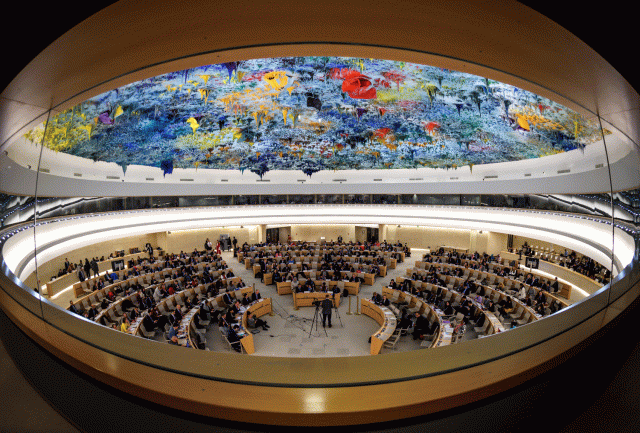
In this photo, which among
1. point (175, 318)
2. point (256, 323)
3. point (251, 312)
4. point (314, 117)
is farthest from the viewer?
point (314, 117)

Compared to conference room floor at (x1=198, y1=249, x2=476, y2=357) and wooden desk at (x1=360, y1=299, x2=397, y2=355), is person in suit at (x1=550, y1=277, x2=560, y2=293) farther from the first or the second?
wooden desk at (x1=360, y1=299, x2=397, y2=355)

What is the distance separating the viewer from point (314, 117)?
12109mm

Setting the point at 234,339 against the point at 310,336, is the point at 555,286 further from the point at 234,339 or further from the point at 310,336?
the point at 234,339

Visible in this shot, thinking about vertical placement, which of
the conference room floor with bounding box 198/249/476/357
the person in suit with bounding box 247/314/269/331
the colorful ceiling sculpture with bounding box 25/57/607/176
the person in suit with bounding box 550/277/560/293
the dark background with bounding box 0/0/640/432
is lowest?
the conference room floor with bounding box 198/249/476/357

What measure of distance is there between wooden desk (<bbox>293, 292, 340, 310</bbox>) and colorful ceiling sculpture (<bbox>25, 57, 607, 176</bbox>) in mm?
7428

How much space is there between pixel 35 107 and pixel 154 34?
145 cm

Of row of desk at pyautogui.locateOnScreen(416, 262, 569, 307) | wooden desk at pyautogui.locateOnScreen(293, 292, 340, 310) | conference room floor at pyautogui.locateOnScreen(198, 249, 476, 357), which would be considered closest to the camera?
conference room floor at pyautogui.locateOnScreen(198, 249, 476, 357)

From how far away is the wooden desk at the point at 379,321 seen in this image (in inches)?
380

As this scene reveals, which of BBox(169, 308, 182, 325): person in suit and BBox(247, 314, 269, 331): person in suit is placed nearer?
BBox(169, 308, 182, 325): person in suit

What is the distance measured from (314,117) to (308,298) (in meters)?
7.92

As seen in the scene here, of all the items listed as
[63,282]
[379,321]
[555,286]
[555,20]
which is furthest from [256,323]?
[555,286]

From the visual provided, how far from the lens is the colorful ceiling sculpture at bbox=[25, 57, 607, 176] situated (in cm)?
821

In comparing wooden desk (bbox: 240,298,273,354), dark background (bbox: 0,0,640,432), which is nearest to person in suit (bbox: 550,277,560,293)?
wooden desk (bbox: 240,298,273,354)

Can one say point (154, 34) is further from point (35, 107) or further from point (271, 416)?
point (271, 416)
